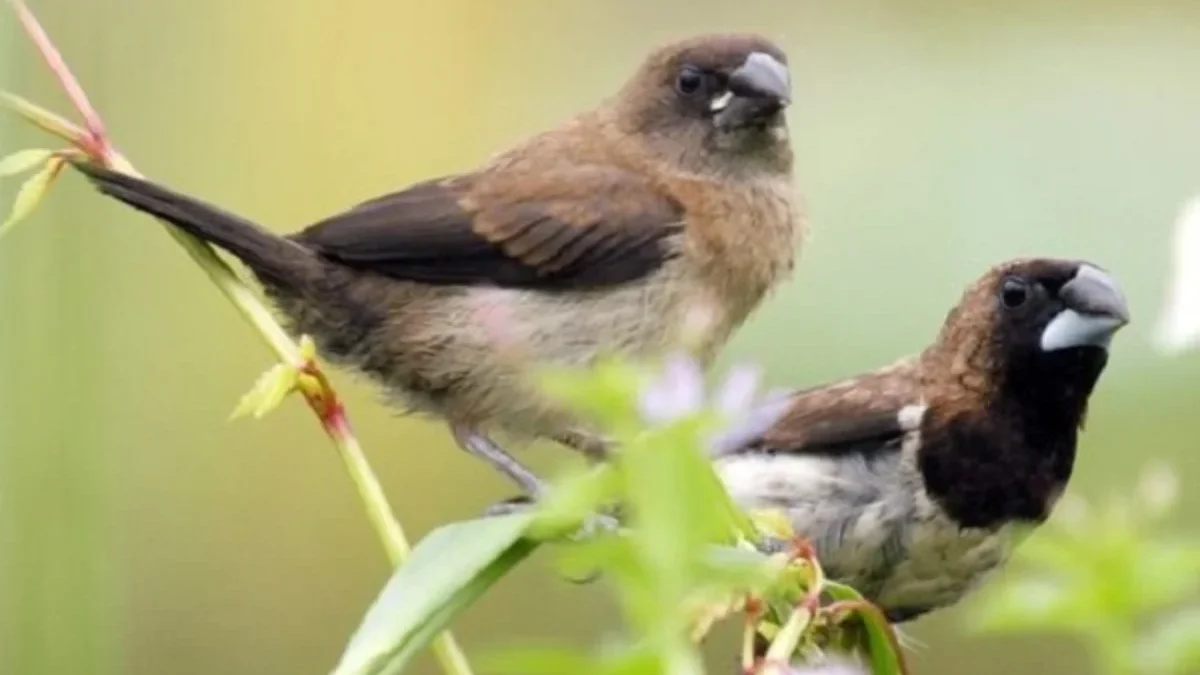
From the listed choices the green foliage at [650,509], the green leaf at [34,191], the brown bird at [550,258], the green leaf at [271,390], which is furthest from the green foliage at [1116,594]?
the brown bird at [550,258]

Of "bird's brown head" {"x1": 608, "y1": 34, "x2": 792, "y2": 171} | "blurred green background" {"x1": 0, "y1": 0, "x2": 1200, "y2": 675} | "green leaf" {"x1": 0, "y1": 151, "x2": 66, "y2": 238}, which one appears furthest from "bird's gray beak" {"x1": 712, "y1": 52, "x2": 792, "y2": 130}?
"green leaf" {"x1": 0, "y1": 151, "x2": 66, "y2": 238}

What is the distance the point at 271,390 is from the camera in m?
0.46

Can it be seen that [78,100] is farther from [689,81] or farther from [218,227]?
[689,81]

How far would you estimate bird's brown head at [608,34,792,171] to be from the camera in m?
0.85

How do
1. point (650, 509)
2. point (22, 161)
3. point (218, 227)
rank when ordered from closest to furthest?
point (650, 509)
point (22, 161)
point (218, 227)

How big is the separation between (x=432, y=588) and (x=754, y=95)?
0.50 m

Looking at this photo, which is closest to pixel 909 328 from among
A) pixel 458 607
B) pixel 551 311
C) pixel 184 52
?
pixel 551 311

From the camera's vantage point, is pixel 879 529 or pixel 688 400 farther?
pixel 879 529

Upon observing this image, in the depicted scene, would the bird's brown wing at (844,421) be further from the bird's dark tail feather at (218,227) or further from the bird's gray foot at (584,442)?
the bird's dark tail feather at (218,227)

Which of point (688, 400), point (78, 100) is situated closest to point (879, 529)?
point (78, 100)

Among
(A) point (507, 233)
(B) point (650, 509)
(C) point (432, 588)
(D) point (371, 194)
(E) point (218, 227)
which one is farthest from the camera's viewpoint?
(D) point (371, 194)

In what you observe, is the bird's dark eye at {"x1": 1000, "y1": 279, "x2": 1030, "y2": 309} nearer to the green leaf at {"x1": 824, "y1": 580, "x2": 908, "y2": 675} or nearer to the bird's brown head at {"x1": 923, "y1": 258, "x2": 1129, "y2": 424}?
the bird's brown head at {"x1": 923, "y1": 258, "x2": 1129, "y2": 424}

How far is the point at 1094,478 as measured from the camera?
3.67 ft

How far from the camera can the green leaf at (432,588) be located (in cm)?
38
